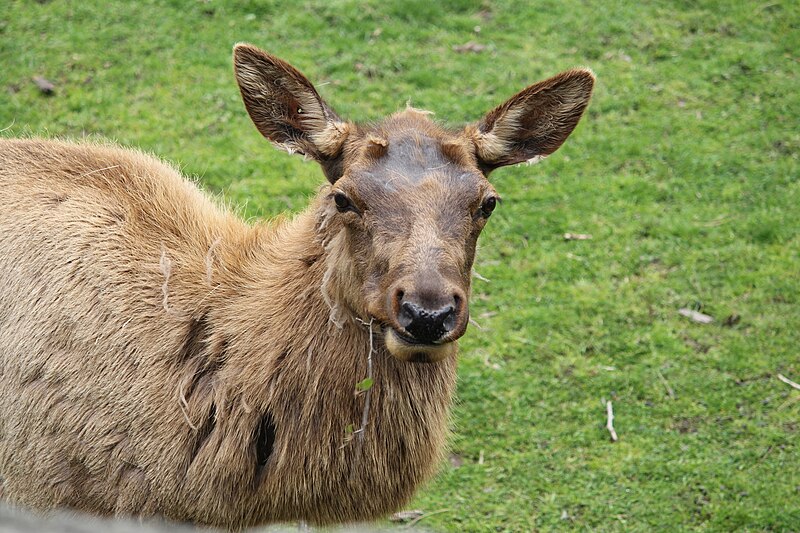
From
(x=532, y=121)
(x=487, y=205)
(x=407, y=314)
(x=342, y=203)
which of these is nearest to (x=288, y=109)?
(x=342, y=203)

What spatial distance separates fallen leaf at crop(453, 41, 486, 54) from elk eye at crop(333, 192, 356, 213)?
6.95m

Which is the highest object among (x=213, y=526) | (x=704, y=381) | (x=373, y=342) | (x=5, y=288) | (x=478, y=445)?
(x=373, y=342)

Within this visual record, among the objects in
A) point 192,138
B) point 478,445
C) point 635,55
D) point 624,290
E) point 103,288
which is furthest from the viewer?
point 635,55

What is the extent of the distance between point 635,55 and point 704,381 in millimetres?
5070

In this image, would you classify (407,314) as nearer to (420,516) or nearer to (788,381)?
(420,516)

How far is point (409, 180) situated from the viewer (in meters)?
4.59

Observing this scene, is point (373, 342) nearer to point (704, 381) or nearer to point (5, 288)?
point (5, 288)

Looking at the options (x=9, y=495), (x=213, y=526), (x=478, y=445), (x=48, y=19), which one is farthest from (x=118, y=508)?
(x=48, y=19)

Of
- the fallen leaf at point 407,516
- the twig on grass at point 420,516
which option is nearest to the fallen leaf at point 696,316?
the twig on grass at point 420,516

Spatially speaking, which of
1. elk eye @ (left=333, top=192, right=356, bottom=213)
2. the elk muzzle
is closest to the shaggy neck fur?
elk eye @ (left=333, top=192, right=356, bottom=213)

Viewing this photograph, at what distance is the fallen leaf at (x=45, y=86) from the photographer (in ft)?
33.9

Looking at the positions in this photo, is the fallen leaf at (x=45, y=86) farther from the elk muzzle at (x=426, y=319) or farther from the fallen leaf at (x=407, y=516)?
the elk muzzle at (x=426, y=319)

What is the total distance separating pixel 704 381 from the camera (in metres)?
7.75

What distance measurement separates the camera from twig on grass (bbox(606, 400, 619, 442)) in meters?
7.38
